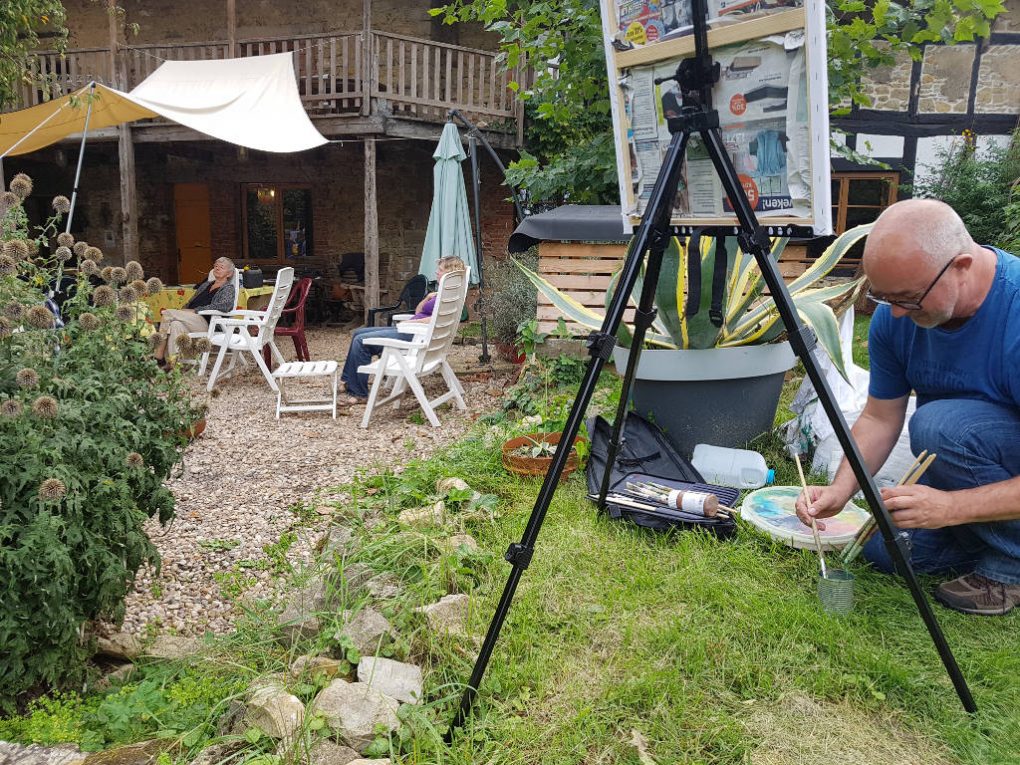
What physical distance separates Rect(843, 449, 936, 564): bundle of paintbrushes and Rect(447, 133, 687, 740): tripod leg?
0.91 meters

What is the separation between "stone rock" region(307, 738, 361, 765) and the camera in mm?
1818

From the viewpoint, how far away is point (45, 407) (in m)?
2.20

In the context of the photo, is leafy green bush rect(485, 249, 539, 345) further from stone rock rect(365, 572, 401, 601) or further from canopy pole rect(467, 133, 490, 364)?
stone rock rect(365, 572, 401, 601)

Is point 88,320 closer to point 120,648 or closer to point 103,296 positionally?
point 103,296

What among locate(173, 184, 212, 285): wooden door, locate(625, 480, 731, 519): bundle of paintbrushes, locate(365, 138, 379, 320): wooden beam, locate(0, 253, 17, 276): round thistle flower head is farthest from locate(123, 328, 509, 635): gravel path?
locate(173, 184, 212, 285): wooden door

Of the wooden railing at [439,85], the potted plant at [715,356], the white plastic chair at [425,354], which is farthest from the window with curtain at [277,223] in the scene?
the potted plant at [715,356]

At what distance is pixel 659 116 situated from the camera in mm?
2172

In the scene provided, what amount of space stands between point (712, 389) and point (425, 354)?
115 inches

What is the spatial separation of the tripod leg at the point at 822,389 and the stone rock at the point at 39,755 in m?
1.98

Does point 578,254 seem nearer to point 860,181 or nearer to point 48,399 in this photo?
point 48,399

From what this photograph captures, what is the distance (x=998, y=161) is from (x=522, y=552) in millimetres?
11589

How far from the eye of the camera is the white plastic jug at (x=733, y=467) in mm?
3354

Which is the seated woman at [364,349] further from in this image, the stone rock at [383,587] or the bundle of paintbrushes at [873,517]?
the bundle of paintbrushes at [873,517]

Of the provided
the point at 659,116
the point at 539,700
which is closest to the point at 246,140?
the point at 659,116
